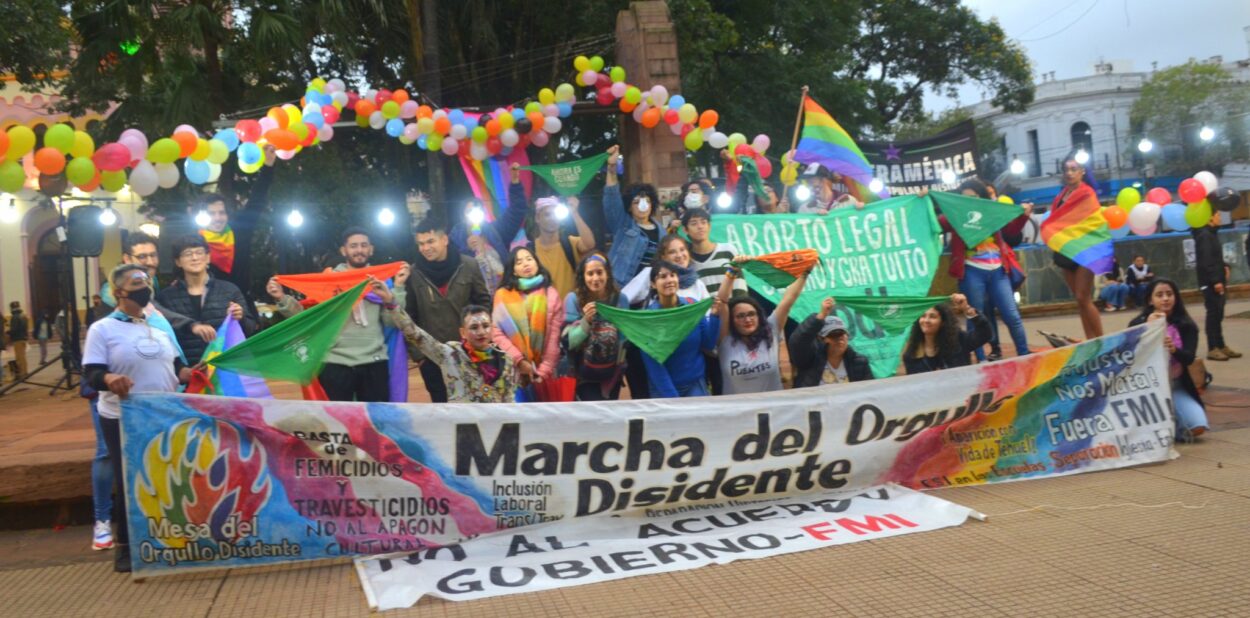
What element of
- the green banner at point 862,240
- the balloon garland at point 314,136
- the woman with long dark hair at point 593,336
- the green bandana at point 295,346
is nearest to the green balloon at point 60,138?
the balloon garland at point 314,136

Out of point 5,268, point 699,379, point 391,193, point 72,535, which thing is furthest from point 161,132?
A: point 5,268

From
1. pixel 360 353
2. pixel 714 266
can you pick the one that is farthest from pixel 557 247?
pixel 360 353

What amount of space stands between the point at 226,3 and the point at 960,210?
1151cm

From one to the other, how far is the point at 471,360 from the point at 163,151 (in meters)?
3.41

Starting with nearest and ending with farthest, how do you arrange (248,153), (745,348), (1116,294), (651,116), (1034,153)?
(745,348), (248,153), (651,116), (1116,294), (1034,153)

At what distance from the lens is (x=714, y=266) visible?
681 centimetres

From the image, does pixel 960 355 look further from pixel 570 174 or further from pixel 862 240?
pixel 570 174

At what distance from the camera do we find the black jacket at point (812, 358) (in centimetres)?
637

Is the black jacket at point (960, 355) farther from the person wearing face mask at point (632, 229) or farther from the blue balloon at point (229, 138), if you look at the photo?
the blue balloon at point (229, 138)

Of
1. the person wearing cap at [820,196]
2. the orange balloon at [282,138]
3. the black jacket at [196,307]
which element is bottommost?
the black jacket at [196,307]

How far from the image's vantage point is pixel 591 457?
207 inches

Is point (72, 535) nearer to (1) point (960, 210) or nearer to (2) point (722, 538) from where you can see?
(2) point (722, 538)

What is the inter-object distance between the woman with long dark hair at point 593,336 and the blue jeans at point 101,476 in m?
2.65

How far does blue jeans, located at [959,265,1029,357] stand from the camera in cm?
782
